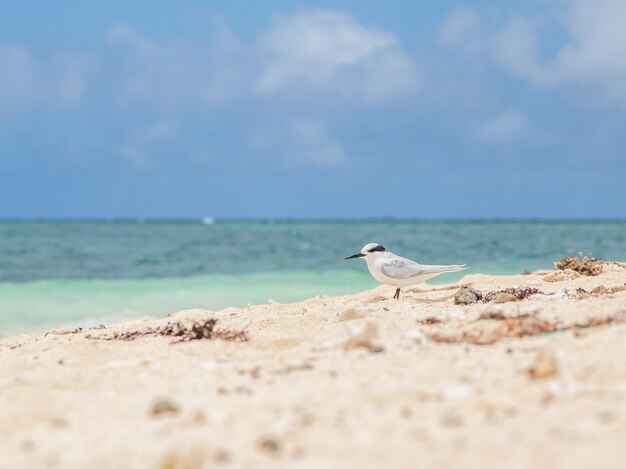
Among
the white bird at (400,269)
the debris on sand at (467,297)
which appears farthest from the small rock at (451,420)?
the white bird at (400,269)

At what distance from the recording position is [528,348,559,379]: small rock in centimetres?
286

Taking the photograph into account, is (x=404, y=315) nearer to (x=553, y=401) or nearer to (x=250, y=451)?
(x=553, y=401)

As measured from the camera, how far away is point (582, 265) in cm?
832

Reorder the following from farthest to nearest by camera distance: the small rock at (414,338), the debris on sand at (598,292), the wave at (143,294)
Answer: the wave at (143,294) → the debris on sand at (598,292) → the small rock at (414,338)

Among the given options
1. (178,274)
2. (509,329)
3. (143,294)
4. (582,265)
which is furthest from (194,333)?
(178,274)

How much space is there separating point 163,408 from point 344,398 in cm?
72

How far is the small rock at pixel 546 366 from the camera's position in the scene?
2857 millimetres

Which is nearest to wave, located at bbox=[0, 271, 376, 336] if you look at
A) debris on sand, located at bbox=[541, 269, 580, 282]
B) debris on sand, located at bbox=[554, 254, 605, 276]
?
debris on sand, located at bbox=[554, 254, 605, 276]

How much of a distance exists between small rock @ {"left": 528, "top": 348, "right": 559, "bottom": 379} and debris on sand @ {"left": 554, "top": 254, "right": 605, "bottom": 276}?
570 cm

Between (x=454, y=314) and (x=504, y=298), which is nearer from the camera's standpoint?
(x=454, y=314)

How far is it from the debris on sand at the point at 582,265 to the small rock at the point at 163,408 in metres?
6.57

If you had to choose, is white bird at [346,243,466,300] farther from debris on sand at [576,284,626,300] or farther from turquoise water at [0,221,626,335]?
turquoise water at [0,221,626,335]

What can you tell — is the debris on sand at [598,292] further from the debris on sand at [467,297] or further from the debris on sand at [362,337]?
the debris on sand at [362,337]

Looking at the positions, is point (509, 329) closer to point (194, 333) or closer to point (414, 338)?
point (414, 338)
